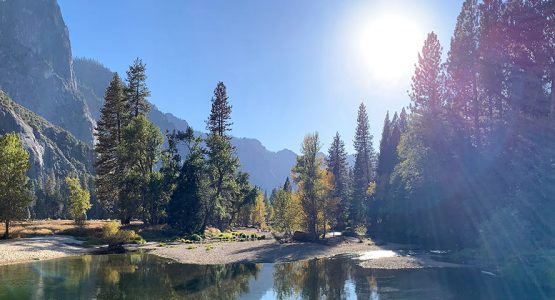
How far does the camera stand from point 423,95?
2110 inches

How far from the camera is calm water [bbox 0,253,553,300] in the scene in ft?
75.4

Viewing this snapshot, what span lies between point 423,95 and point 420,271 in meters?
29.6

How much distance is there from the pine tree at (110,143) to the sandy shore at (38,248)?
46.4 ft

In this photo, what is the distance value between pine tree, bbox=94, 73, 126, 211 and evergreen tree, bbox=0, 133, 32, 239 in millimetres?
15099

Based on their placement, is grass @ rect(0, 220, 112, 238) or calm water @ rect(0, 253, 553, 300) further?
grass @ rect(0, 220, 112, 238)

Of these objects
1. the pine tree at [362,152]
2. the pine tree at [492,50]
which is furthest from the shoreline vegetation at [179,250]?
the pine tree at [362,152]

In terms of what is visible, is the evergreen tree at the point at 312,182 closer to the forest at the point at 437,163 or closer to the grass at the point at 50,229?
the forest at the point at 437,163

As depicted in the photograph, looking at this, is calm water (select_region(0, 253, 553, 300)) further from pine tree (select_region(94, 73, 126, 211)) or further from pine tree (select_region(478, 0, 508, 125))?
pine tree (select_region(94, 73, 126, 211))

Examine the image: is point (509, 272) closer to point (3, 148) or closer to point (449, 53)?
point (449, 53)

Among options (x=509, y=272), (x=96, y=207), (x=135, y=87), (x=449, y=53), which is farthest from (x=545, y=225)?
(x=96, y=207)

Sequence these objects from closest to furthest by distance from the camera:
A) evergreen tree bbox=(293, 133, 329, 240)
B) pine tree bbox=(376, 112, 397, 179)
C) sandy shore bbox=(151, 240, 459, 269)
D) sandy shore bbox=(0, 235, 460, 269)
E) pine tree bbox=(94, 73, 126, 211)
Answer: sandy shore bbox=(0, 235, 460, 269)
sandy shore bbox=(151, 240, 459, 269)
evergreen tree bbox=(293, 133, 329, 240)
pine tree bbox=(94, 73, 126, 211)
pine tree bbox=(376, 112, 397, 179)

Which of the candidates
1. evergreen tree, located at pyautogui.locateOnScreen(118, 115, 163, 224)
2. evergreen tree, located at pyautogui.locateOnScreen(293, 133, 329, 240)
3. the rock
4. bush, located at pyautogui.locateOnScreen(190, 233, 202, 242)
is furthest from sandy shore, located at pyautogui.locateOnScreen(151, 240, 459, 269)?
evergreen tree, located at pyautogui.locateOnScreen(118, 115, 163, 224)

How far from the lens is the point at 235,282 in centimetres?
2834

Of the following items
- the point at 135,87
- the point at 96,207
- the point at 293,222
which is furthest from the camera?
the point at 96,207
